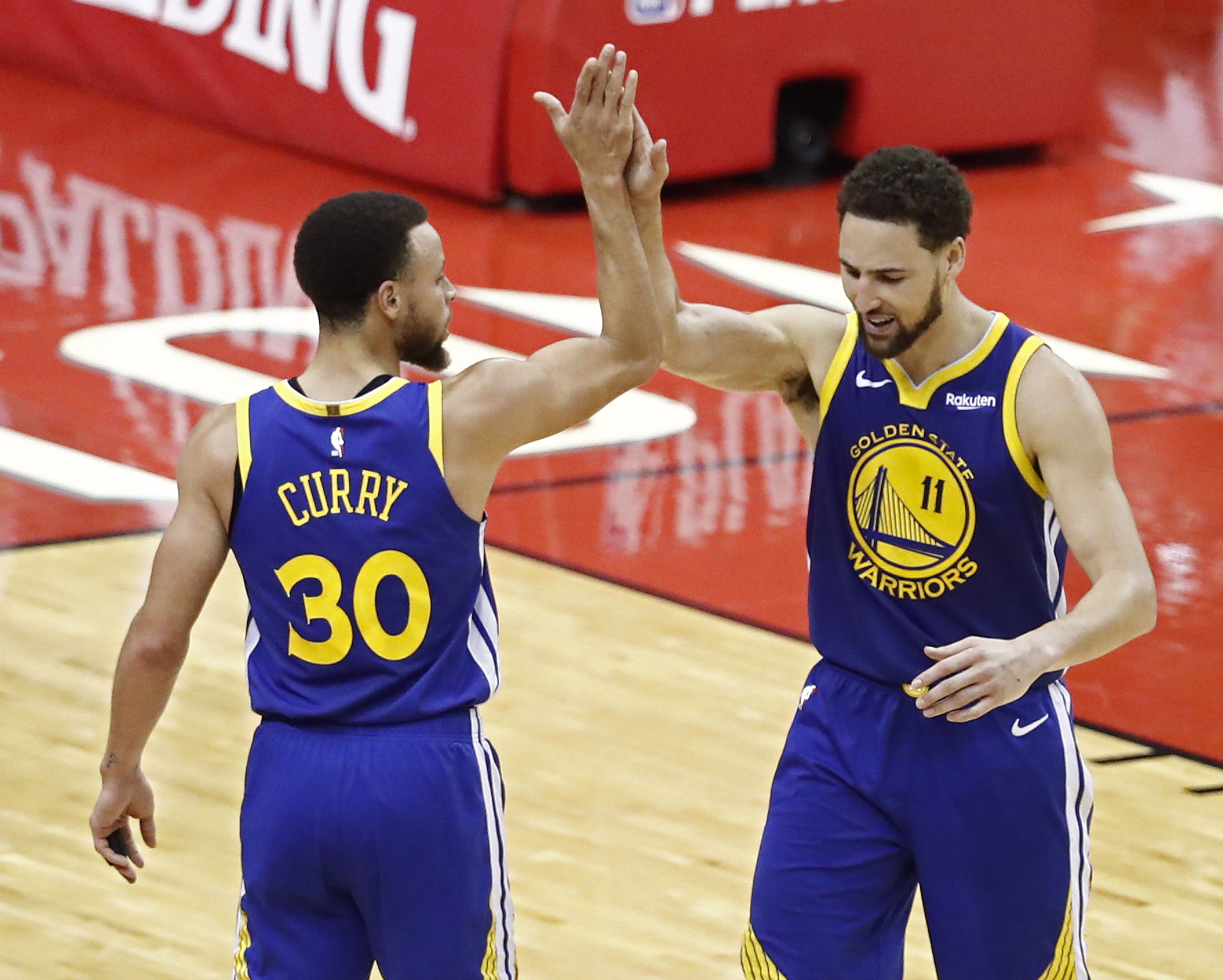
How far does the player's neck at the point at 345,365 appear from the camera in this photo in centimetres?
382

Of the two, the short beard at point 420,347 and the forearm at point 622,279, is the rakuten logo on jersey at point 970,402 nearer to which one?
the forearm at point 622,279

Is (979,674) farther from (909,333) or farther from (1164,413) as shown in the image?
(1164,413)

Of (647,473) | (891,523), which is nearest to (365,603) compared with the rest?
(891,523)

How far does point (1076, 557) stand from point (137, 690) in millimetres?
1585

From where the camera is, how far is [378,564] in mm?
3764

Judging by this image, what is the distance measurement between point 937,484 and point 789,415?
5.60 meters

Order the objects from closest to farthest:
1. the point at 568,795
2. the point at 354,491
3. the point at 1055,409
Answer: the point at 354,491, the point at 1055,409, the point at 568,795

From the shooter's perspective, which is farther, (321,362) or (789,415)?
(789,415)

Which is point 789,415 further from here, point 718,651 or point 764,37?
point 764,37

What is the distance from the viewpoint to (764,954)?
4.25m

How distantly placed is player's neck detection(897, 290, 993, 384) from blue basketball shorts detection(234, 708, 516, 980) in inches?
40.7

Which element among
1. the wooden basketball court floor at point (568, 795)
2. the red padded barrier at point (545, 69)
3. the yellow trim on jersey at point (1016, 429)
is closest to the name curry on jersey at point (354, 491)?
the yellow trim on jersey at point (1016, 429)

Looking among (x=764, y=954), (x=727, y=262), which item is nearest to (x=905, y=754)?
(x=764, y=954)

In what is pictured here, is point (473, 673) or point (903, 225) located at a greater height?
point (903, 225)
